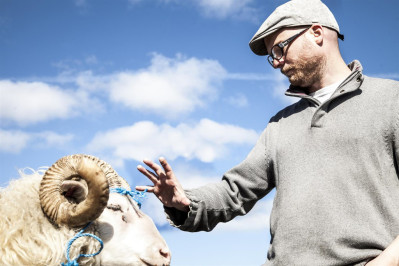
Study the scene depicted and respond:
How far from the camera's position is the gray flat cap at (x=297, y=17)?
4277mm

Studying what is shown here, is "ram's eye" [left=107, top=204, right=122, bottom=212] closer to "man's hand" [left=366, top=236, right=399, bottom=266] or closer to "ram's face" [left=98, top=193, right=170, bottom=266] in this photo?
"ram's face" [left=98, top=193, right=170, bottom=266]

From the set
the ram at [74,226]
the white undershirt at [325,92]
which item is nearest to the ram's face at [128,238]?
the ram at [74,226]

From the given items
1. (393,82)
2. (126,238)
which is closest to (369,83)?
(393,82)

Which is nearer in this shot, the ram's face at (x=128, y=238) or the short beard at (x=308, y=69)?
the ram's face at (x=128, y=238)

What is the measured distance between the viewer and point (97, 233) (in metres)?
3.74

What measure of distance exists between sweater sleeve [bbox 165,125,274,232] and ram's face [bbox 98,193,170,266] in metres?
0.35

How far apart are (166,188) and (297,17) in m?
1.89

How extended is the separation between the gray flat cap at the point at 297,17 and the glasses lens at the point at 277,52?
0.49 feet

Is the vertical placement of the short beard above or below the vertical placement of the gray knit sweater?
above

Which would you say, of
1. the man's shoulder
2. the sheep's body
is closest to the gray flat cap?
the man's shoulder

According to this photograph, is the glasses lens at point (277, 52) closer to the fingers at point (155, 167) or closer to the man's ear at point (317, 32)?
the man's ear at point (317, 32)

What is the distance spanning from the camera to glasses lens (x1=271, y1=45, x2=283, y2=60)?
14.1 feet

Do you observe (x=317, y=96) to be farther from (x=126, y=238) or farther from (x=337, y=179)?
(x=126, y=238)

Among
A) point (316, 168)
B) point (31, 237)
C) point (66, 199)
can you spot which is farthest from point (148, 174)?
point (316, 168)
